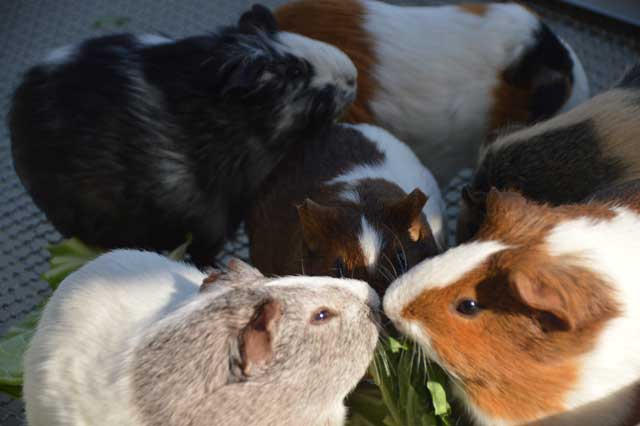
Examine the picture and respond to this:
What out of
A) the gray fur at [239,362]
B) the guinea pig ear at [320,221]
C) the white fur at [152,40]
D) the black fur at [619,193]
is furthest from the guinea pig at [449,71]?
the gray fur at [239,362]

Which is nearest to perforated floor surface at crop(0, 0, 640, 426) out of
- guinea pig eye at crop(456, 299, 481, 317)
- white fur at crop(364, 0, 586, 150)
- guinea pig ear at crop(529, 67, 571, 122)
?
white fur at crop(364, 0, 586, 150)

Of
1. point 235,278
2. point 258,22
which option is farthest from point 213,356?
point 258,22

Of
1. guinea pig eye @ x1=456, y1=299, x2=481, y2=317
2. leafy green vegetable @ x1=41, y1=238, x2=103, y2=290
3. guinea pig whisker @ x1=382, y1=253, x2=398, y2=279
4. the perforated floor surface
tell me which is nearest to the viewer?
guinea pig eye @ x1=456, y1=299, x2=481, y2=317

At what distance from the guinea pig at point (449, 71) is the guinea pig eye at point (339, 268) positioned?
2.59 feet

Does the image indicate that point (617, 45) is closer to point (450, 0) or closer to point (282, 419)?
point (450, 0)

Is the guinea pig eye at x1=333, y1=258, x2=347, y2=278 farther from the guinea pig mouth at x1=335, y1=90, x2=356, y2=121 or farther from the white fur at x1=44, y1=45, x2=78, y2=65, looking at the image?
the white fur at x1=44, y1=45, x2=78, y2=65

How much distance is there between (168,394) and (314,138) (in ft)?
2.94

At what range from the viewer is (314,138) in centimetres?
182

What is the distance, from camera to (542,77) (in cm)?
196

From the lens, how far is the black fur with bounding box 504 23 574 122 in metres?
1.96

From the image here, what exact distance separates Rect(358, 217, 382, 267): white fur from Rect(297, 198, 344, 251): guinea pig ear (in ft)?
0.15

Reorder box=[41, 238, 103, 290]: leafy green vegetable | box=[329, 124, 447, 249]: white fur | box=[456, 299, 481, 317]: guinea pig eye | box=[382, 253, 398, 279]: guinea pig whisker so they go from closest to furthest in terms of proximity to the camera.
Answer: box=[456, 299, 481, 317]: guinea pig eye, box=[382, 253, 398, 279]: guinea pig whisker, box=[329, 124, 447, 249]: white fur, box=[41, 238, 103, 290]: leafy green vegetable

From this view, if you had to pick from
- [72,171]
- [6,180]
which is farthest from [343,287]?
Answer: [6,180]

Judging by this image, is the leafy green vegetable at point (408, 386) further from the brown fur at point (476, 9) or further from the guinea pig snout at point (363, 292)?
the brown fur at point (476, 9)
